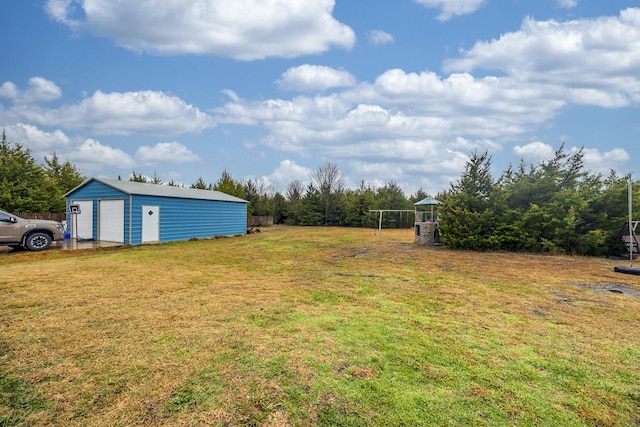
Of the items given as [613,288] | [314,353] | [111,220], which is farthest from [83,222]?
[613,288]

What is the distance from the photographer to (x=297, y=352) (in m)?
2.71

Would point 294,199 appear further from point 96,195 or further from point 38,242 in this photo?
point 38,242

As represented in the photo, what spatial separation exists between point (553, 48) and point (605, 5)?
6.07 ft

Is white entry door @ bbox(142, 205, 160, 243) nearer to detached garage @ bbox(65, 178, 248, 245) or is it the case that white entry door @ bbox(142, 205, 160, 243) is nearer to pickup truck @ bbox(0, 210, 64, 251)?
detached garage @ bbox(65, 178, 248, 245)

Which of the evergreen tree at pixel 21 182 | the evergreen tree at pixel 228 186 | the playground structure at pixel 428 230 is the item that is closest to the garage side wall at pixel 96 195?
the evergreen tree at pixel 21 182

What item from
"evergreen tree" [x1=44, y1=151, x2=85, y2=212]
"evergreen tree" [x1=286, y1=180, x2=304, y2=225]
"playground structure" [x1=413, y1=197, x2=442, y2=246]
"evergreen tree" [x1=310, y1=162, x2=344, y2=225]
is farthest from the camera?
"evergreen tree" [x1=286, y1=180, x2=304, y2=225]

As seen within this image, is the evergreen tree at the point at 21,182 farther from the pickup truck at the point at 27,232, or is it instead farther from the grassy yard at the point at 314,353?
the grassy yard at the point at 314,353

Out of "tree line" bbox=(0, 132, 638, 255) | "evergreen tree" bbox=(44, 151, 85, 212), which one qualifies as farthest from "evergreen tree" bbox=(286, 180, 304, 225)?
"tree line" bbox=(0, 132, 638, 255)

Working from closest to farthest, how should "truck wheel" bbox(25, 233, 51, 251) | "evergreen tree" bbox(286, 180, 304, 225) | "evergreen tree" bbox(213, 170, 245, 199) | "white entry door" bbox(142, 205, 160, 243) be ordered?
"truck wheel" bbox(25, 233, 51, 251) < "white entry door" bbox(142, 205, 160, 243) < "evergreen tree" bbox(213, 170, 245, 199) < "evergreen tree" bbox(286, 180, 304, 225)

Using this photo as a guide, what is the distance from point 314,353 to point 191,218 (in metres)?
13.4

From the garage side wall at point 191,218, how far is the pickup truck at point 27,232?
7.95ft

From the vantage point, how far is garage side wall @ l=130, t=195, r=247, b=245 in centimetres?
1232

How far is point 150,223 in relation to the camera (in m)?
12.8

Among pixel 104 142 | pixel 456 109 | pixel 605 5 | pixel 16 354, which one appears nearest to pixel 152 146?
pixel 104 142
